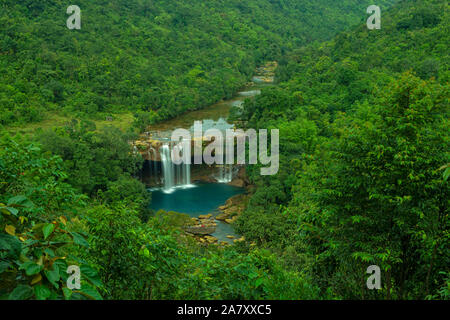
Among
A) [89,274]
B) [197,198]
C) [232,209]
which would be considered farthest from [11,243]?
[197,198]

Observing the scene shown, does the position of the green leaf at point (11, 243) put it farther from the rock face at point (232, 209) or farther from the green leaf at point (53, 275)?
the rock face at point (232, 209)

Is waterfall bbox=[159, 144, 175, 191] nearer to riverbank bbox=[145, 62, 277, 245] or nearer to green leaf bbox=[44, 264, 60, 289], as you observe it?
riverbank bbox=[145, 62, 277, 245]

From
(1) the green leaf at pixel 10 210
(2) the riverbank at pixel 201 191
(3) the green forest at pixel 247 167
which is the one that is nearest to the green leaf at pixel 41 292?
(3) the green forest at pixel 247 167

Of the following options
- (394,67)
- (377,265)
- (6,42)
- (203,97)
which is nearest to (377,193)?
(377,265)

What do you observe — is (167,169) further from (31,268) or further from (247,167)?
(31,268)

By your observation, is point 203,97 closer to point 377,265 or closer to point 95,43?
point 95,43

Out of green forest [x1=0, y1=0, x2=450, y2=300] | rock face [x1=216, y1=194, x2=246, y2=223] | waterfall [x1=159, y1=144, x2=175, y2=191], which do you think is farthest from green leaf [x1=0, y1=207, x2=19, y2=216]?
waterfall [x1=159, y1=144, x2=175, y2=191]
